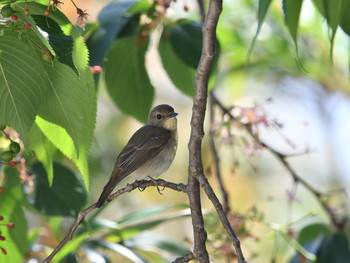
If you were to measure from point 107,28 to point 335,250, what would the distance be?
1801 mm

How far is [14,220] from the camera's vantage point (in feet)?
11.1

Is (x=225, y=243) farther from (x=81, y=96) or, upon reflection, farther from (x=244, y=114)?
(x=81, y=96)

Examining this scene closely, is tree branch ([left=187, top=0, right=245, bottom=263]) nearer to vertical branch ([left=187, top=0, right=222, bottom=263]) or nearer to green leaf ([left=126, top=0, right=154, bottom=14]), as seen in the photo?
vertical branch ([left=187, top=0, right=222, bottom=263])

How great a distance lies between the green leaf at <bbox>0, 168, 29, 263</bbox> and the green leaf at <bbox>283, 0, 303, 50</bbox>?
173 cm

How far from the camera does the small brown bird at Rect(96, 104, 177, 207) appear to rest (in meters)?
3.80

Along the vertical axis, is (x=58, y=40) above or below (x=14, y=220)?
above

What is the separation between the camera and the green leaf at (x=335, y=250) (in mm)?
3807

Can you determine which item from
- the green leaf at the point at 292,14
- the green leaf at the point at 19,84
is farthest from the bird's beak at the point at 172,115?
the green leaf at the point at 19,84

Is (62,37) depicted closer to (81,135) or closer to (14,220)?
(81,135)

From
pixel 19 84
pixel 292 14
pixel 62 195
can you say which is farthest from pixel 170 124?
pixel 19 84

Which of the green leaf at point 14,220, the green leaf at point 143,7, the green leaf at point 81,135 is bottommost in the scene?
the green leaf at point 14,220

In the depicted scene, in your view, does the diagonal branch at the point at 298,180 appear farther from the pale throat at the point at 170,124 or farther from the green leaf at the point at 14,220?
the green leaf at the point at 14,220

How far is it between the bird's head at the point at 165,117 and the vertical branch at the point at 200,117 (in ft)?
7.50

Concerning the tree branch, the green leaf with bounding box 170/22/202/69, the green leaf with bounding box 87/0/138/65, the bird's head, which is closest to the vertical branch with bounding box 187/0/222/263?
the tree branch
